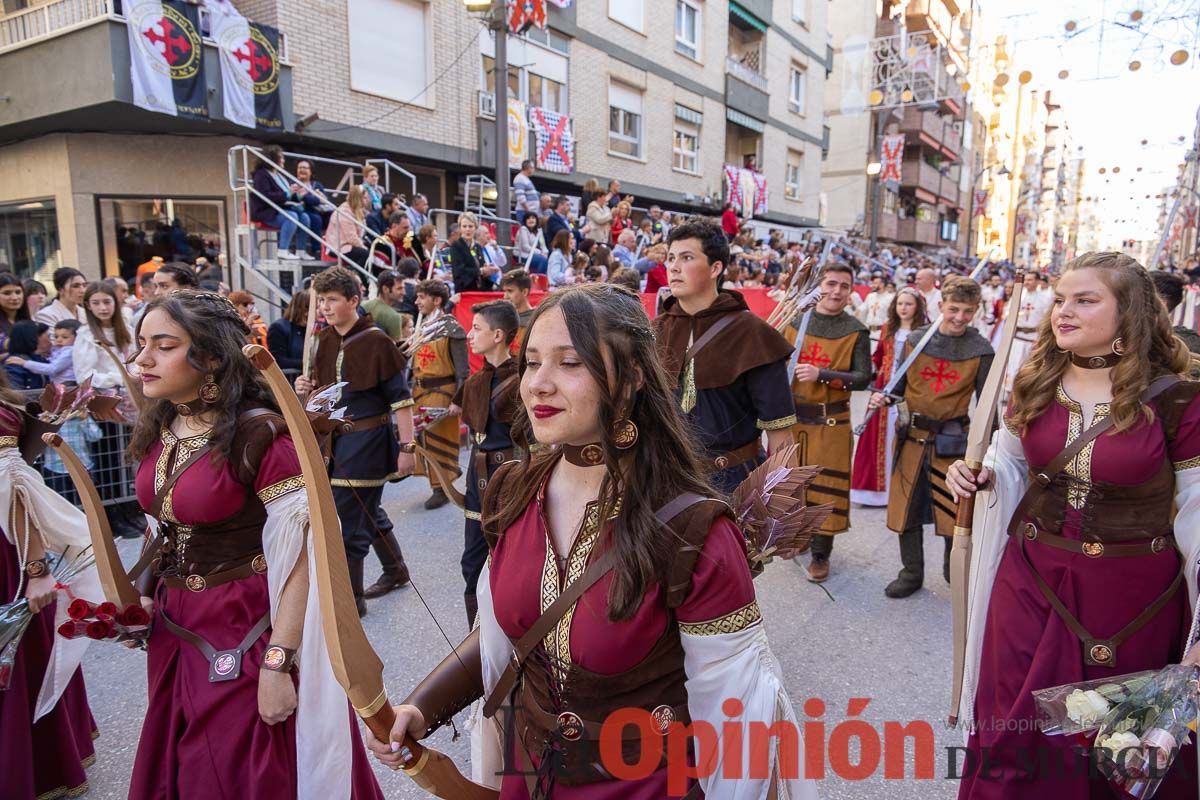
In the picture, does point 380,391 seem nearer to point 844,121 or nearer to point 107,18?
point 107,18

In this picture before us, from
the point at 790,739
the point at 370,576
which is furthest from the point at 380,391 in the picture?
the point at 790,739

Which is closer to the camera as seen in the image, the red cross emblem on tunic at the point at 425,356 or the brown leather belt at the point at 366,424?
the brown leather belt at the point at 366,424

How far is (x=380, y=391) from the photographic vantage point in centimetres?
469

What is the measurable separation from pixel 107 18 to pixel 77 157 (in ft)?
8.51

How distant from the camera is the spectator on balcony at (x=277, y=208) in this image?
10.5m

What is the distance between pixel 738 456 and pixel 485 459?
1.41m

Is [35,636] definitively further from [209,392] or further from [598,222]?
[598,222]

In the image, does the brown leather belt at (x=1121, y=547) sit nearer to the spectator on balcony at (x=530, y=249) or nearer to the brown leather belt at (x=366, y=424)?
the brown leather belt at (x=366, y=424)

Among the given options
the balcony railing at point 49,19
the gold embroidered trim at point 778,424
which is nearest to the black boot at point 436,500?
the gold embroidered trim at point 778,424

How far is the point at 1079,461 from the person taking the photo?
2.46 metres

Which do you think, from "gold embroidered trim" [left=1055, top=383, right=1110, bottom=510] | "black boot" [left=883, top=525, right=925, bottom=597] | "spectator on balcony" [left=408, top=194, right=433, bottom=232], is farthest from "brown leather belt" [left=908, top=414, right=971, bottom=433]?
"spectator on balcony" [left=408, top=194, right=433, bottom=232]

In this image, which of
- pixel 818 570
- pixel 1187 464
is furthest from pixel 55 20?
pixel 1187 464

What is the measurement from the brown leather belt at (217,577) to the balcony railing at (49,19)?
34.5 feet

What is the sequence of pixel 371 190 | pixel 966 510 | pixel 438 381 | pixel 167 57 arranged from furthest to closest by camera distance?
pixel 371 190 → pixel 167 57 → pixel 438 381 → pixel 966 510
